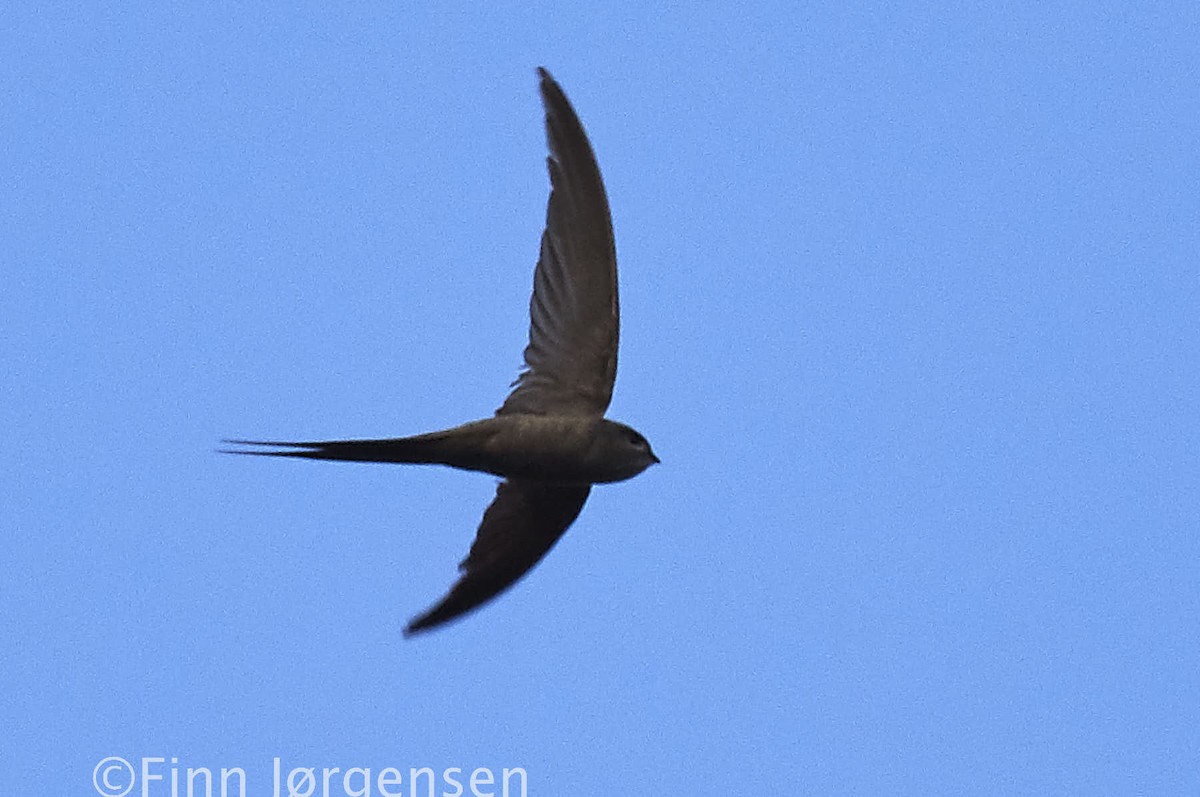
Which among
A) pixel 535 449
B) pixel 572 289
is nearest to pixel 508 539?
pixel 535 449

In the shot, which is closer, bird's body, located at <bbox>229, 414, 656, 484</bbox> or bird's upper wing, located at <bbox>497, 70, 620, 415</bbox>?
bird's body, located at <bbox>229, 414, 656, 484</bbox>

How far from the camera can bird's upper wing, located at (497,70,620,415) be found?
6270 millimetres

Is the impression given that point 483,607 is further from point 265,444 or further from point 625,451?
point 265,444

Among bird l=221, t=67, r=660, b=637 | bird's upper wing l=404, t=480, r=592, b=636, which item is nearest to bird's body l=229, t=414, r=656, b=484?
bird l=221, t=67, r=660, b=637

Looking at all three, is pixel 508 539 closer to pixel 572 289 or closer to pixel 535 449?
pixel 535 449

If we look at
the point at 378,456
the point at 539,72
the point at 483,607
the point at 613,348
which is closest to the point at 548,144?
the point at 539,72

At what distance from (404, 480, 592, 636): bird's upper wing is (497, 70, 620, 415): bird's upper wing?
0.52m

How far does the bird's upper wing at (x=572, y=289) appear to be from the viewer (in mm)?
6270

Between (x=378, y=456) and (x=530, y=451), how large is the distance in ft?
1.68

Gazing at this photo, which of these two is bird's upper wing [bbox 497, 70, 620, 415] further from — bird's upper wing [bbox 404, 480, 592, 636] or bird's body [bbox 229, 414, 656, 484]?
→ bird's upper wing [bbox 404, 480, 592, 636]

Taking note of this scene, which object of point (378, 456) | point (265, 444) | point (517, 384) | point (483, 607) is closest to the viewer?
point (265, 444)

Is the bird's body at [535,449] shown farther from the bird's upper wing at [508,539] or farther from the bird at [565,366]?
the bird's upper wing at [508,539]

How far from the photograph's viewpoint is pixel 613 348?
248 inches

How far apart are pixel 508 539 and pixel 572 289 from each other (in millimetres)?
1001
